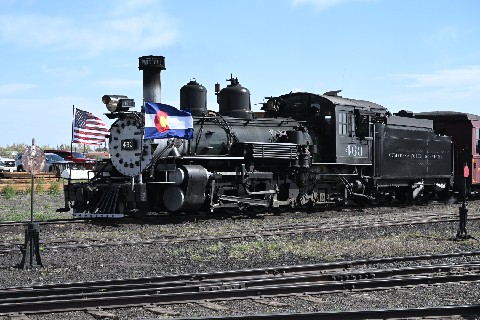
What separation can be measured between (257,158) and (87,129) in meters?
5.45

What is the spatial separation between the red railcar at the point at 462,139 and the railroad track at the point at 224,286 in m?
16.5

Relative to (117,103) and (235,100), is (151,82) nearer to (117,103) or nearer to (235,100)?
(117,103)

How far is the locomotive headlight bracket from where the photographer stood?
15.7 m

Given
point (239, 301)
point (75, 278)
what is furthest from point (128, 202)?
point (239, 301)

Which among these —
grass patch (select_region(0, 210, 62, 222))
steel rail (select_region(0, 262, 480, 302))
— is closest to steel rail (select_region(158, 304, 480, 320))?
steel rail (select_region(0, 262, 480, 302))

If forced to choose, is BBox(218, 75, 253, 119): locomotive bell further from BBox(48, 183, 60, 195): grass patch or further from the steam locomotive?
BBox(48, 183, 60, 195): grass patch

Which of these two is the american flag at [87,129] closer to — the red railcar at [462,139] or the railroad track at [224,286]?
the railroad track at [224,286]

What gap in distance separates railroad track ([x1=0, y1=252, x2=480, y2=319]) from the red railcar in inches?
649

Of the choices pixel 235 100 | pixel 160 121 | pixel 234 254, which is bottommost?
pixel 234 254

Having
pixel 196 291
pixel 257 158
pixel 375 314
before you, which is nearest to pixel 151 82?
pixel 257 158

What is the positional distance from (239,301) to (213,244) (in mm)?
4893

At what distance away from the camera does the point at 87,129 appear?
63.4 ft

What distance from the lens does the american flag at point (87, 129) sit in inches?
757

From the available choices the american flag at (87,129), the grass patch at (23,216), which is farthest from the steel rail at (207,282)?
the american flag at (87,129)
